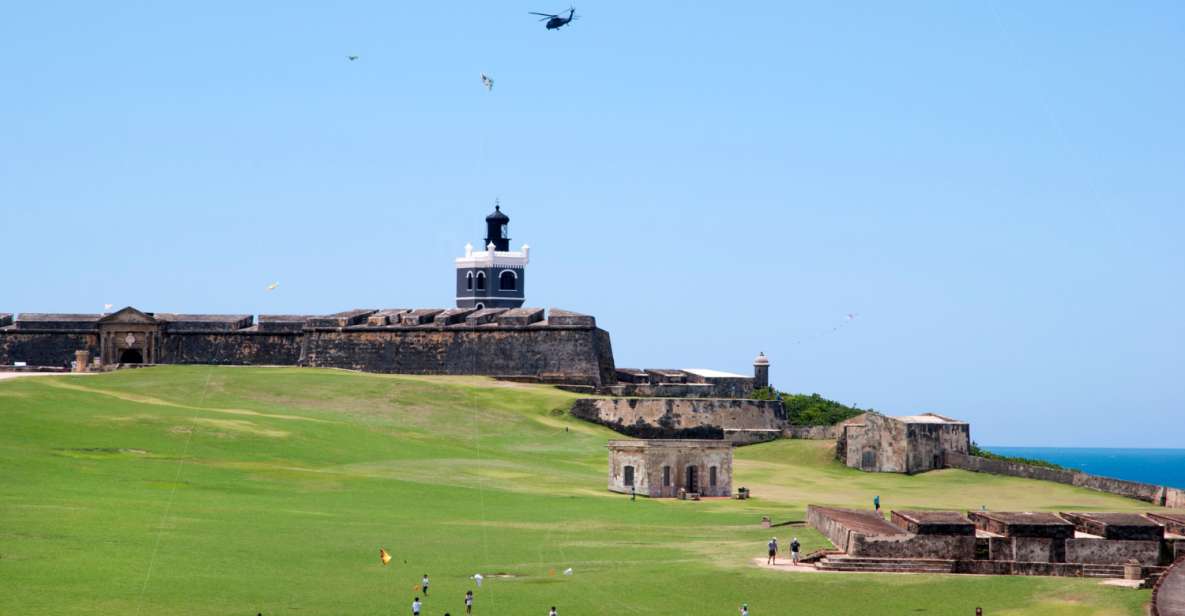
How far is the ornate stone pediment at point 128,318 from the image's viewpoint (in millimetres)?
97312

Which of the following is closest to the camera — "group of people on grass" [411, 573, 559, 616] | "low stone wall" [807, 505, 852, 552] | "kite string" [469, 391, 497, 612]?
"group of people on grass" [411, 573, 559, 616]

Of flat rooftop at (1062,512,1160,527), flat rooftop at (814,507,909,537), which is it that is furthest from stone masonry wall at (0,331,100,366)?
flat rooftop at (1062,512,1160,527)

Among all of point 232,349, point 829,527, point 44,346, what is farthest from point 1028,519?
point 44,346

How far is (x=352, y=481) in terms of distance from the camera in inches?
2266

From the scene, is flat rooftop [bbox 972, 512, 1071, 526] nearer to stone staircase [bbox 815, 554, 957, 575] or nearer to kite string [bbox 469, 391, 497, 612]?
stone staircase [bbox 815, 554, 957, 575]

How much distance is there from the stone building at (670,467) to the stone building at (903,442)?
43.7 feet

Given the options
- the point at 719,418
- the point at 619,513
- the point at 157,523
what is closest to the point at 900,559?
the point at 619,513

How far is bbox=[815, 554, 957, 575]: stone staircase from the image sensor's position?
41.6m

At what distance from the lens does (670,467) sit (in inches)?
2435

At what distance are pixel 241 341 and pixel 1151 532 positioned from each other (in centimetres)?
6718

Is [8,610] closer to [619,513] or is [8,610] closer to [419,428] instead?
[619,513]

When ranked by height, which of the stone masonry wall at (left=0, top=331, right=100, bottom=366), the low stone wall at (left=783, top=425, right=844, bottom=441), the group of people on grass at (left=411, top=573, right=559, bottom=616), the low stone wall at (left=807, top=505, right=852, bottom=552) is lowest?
the group of people on grass at (left=411, top=573, right=559, bottom=616)

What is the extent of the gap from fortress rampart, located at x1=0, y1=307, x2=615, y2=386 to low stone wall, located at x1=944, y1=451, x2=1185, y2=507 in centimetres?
2594

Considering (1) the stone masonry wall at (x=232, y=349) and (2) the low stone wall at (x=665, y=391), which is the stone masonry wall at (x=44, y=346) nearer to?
(1) the stone masonry wall at (x=232, y=349)
